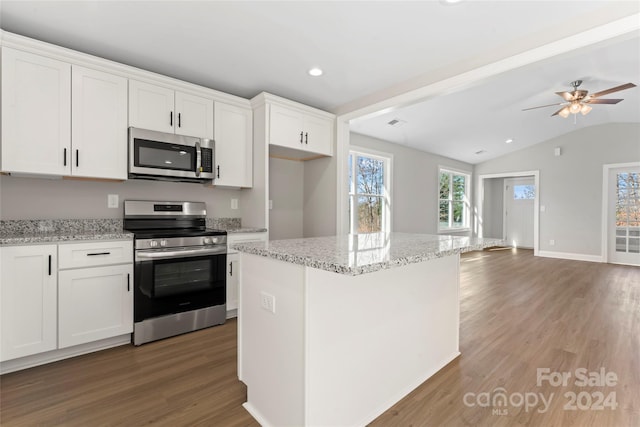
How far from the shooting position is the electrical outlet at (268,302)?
1535mm

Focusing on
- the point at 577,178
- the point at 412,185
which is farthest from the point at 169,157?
the point at 577,178

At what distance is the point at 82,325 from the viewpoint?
2342mm

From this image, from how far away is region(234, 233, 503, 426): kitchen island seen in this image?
1377 millimetres

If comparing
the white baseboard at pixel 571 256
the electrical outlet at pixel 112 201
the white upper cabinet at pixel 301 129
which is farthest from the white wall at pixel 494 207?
the electrical outlet at pixel 112 201

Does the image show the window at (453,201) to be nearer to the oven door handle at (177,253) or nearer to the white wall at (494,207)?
the white wall at (494,207)

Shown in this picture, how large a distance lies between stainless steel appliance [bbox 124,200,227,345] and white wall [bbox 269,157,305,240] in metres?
1.14

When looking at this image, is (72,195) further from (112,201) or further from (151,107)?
(151,107)

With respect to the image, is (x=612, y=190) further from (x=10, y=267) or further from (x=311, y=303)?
(x=10, y=267)

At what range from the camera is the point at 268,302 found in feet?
5.14

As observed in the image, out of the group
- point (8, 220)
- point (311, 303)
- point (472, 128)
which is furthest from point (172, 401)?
point (472, 128)

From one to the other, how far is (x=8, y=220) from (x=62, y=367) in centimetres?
121

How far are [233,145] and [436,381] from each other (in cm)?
283

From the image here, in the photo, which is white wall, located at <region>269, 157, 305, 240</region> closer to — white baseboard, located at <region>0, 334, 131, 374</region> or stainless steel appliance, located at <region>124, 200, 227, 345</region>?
stainless steel appliance, located at <region>124, 200, 227, 345</region>

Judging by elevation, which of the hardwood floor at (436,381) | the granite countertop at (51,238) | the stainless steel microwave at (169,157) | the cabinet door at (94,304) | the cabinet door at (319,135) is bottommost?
the hardwood floor at (436,381)
